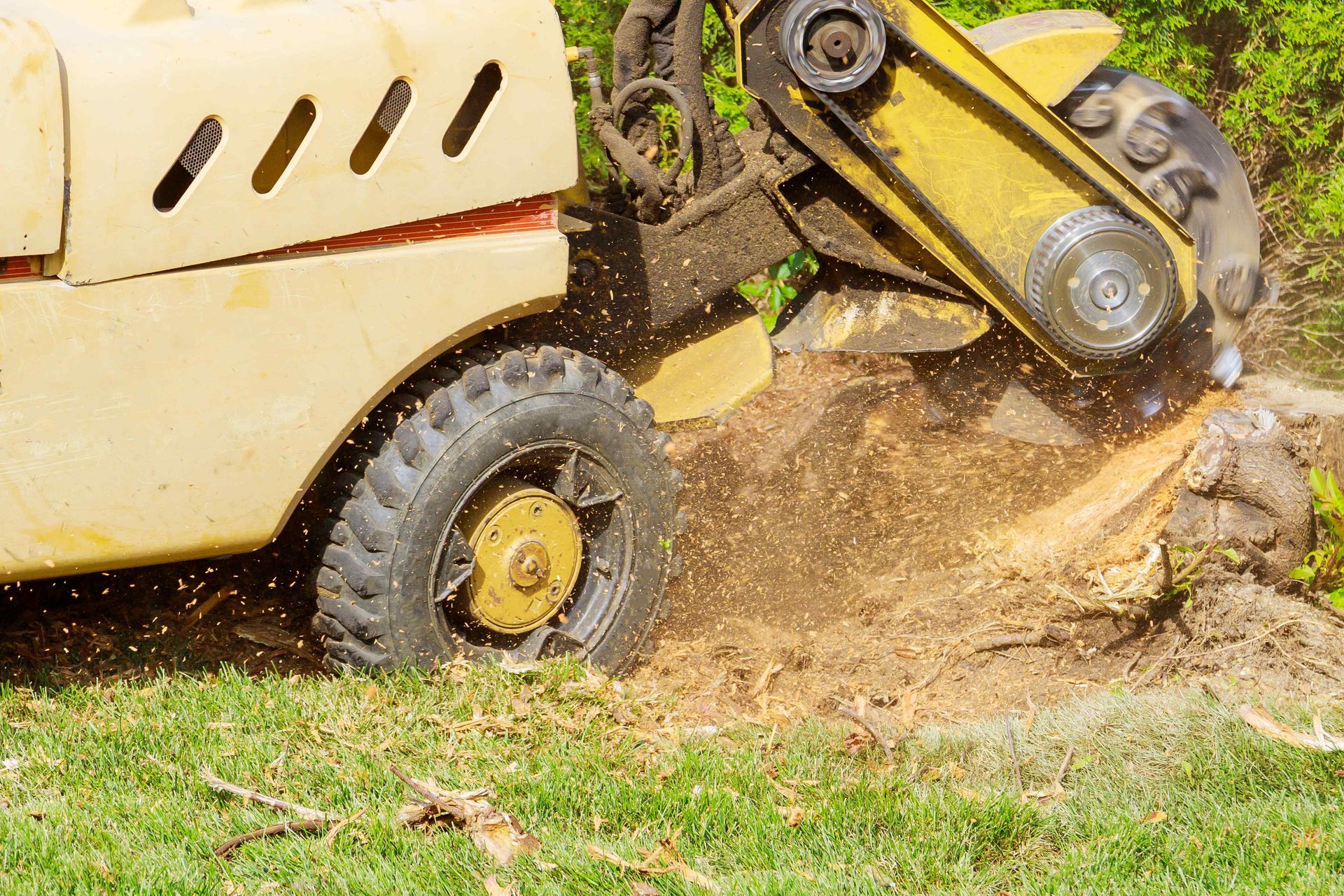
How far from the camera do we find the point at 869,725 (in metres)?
3.40

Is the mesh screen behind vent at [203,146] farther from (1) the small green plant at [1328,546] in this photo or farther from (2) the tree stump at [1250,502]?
(1) the small green plant at [1328,546]

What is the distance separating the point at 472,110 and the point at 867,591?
2.07 meters

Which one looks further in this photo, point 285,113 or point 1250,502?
point 1250,502

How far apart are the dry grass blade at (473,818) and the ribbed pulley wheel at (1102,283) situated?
2276 millimetres

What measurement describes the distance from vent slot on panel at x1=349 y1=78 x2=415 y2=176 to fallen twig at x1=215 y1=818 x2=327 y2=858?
4.88 ft

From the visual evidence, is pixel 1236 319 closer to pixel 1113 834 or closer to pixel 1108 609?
pixel 1108 609

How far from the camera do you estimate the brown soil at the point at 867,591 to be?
380cm

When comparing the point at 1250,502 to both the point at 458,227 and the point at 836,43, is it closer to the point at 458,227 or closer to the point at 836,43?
the point at 836,43

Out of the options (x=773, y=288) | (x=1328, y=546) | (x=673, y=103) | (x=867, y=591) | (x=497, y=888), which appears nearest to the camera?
(x=497, y=888)

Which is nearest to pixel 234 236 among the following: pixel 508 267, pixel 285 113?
pixel 285 113

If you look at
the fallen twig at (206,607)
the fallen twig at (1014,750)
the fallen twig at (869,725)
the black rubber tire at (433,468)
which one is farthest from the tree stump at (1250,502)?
the fallen twig at (206,607)

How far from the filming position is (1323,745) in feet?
10.3

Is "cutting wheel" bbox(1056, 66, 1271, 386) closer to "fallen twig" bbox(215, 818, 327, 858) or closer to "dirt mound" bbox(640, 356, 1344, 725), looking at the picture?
"dirt mound" bbox(640, 356, 1344, 725)

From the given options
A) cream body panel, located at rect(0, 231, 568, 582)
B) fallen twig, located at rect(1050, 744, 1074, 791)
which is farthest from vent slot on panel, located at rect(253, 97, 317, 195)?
fallen twig, located at rect(1050, 744, 1074, 791)
